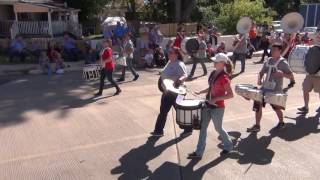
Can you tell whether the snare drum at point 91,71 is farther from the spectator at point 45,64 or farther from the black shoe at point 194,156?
the black shoe at point 194,156

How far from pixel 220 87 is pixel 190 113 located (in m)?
0.60

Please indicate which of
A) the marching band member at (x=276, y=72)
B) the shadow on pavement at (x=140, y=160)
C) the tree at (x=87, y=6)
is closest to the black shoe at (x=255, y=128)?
the marching band member at (x=276, y=72)

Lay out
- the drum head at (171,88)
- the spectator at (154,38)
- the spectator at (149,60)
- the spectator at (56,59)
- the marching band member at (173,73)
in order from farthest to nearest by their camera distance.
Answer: the spectator at (154,38)
the spectator at (149,60)
the spectator at (56,59)
the marching band member at (173,73)
the drum head at (171,88)

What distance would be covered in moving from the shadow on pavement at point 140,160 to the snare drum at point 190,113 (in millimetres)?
766

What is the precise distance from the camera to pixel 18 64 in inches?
715

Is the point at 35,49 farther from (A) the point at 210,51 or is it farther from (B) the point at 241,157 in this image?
(B) the point at 241,157

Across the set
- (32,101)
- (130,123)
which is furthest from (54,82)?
(130,123)

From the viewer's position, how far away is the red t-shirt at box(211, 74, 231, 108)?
6488 millimetres

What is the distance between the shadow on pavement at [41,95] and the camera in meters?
10.1

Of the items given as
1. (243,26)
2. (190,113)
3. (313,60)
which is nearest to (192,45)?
(243,26)

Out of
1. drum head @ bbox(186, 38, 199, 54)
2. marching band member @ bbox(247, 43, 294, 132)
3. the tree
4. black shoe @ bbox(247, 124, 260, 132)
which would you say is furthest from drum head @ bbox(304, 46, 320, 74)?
the tree

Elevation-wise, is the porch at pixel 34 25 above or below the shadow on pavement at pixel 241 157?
above

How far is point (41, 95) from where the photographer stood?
1197 cm

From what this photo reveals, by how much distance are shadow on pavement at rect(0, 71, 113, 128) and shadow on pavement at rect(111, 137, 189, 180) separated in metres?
2.90
